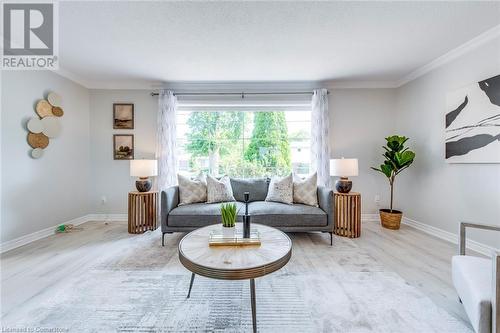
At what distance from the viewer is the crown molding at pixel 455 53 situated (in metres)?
2.31

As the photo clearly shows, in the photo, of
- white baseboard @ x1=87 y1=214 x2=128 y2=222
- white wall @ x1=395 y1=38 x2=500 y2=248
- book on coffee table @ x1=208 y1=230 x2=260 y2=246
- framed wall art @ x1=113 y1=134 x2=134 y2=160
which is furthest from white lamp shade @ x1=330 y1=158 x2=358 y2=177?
white baseboard @ x1=87 y1=214 x2=128 y2=222

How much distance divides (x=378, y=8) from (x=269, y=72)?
1.68 meters

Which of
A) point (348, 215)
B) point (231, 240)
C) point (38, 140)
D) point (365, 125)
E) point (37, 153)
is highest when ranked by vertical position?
point (365, 125)

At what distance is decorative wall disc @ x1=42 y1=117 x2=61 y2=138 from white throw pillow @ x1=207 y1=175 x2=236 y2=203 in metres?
2.37

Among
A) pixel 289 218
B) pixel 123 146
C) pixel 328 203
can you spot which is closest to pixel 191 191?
pixel 289 218

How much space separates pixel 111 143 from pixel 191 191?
2040 mm

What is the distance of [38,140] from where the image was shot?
289 cm

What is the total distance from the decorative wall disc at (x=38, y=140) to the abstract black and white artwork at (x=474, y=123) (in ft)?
18.5

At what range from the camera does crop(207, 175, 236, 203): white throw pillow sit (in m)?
3.15

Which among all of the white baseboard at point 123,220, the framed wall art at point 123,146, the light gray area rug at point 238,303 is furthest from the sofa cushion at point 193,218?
the framed wall art at point 123,146

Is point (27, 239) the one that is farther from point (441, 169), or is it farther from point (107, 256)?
point (441, 169)

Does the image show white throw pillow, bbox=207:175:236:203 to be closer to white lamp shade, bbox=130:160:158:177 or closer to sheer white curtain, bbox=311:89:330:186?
white lamp shade, bbox=130:160:158:177

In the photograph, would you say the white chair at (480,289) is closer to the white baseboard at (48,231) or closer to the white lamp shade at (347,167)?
the white lamp shade at (347,167)

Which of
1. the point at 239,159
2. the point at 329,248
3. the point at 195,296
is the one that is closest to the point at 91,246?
the point at 195,296
